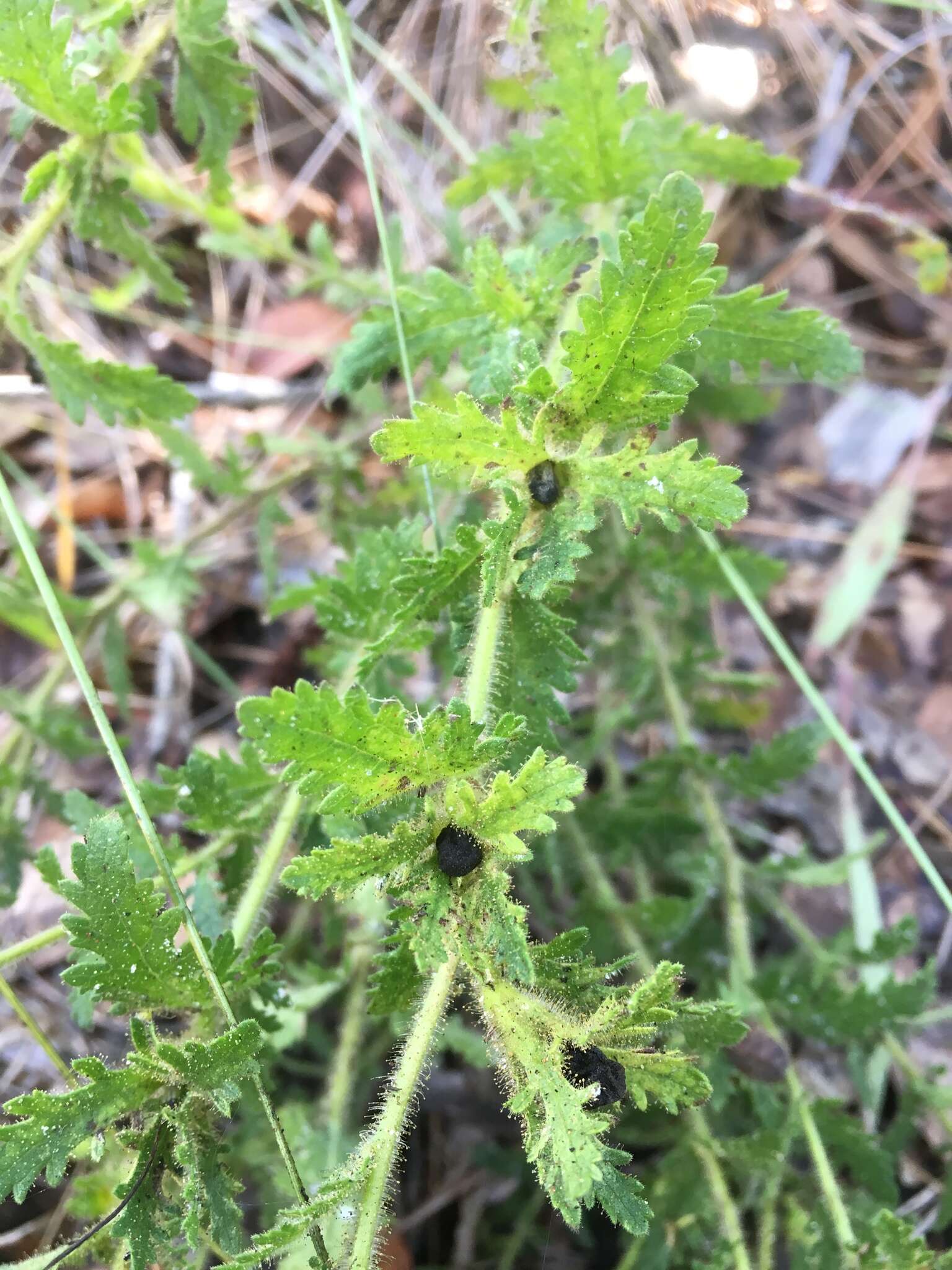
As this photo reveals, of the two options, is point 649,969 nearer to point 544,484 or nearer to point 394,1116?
point 394,1116

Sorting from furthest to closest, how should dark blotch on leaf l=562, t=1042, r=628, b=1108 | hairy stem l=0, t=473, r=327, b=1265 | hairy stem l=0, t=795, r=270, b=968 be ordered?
hairy stem l=0, t=795, r=270, b=968, hairy stem l=0, t=473, r=327, b=1265, dark blotch on leaf l=562, t=1042, r=628, b=1108

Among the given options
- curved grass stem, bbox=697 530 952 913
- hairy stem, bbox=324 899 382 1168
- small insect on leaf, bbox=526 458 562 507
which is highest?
small insect on leaf, bbox=526 458 562 507

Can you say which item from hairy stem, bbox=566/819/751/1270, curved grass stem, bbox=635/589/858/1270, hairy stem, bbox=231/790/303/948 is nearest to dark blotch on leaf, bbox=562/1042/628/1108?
hairy stem, bbox=566/819/751/1270

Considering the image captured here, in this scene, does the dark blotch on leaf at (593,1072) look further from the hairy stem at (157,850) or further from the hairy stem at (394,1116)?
the hairy stem at (157,850)

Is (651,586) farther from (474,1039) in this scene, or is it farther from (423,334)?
(474,1039)

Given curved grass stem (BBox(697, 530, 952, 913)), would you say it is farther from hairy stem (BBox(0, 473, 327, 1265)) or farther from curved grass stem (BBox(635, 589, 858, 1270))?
hairy stem (BBox(0, 473, 327, 1265))

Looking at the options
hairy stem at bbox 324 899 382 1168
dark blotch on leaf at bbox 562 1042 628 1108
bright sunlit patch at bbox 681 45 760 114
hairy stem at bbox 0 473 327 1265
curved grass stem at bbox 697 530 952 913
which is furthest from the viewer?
bright sunlit patch at bbox 681 45 760 114

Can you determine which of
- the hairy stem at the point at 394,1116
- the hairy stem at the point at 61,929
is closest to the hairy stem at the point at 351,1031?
the hairy stem at the point at 61,929

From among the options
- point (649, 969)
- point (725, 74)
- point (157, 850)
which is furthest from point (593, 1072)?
point (725, 74)
